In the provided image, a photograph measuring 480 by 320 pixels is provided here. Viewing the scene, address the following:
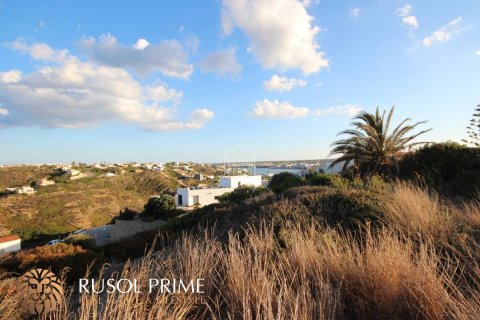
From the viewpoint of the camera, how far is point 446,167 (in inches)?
432

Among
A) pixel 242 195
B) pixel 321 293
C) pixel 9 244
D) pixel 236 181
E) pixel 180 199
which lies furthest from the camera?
pixel 236 181

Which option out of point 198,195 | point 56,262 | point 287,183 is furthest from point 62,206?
point 56,262

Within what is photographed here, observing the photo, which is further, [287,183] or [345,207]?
[287,183]

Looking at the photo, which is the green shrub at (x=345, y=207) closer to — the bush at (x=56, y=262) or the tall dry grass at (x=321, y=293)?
the tall dry grass at (x=321, y=293)

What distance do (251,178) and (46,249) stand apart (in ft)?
171

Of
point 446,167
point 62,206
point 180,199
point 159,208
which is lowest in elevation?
point 62,206

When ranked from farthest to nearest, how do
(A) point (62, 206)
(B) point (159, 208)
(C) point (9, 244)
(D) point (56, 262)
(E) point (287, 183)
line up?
→ (A) point (62, 206) < (B) point (159, 208) < (C) point (9, 244) < (E) point (287, 183) < (D) point (56, 262)

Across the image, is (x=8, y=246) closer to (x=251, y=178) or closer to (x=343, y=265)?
(x=343, y=265)

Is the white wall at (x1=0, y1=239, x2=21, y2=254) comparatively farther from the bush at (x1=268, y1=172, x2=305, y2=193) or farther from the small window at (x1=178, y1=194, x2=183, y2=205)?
the bush at (x1=268, y1=172, x2=305, y2=193)

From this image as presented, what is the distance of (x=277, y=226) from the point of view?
558cm

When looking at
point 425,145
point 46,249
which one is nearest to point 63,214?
point 46,249

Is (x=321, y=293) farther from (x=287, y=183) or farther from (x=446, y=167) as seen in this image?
(x=287, y=183)

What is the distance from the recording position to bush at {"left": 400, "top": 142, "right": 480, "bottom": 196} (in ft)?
29.5

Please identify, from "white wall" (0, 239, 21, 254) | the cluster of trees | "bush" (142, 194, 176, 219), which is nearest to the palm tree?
the cluster of trees
